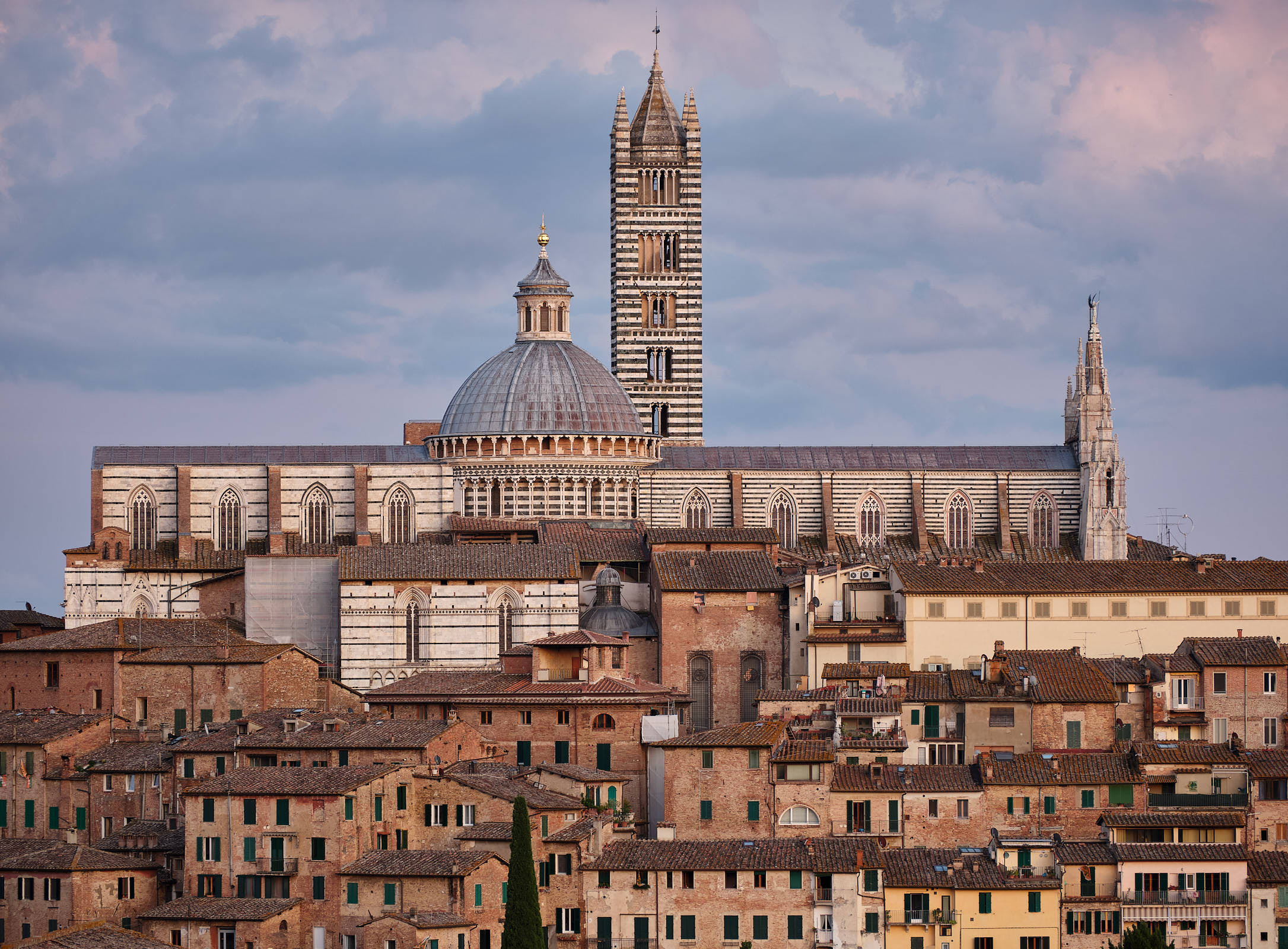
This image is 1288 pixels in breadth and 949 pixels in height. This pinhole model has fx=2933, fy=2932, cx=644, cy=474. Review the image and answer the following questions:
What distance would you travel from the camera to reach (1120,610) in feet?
230

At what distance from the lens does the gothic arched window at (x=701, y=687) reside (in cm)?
7050

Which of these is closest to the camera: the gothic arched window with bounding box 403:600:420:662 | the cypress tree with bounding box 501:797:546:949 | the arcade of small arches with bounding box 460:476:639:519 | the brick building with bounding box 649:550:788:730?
the cypress tree with bounding box 501:797:546:949

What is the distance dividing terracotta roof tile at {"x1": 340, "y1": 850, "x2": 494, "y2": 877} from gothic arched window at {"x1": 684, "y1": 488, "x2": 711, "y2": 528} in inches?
1110

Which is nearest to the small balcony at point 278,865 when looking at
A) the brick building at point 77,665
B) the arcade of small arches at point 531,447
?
the brick building at point 77,665

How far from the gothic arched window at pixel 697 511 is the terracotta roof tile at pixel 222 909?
29.5 m

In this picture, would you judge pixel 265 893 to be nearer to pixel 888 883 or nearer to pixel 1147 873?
pixel 888 883

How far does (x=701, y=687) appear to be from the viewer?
70.9 meters

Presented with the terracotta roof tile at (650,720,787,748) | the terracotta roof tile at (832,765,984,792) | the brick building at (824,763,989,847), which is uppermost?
the terracotta roof tile at (650,720,787,748)

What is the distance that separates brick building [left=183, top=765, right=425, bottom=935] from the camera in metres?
56.8

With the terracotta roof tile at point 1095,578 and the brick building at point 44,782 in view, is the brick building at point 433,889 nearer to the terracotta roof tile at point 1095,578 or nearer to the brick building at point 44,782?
the brick building at point 44,782

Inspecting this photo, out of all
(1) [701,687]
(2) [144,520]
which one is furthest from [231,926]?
(2) [144,520]

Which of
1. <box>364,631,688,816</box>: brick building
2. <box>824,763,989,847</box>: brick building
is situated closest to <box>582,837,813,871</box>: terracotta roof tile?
<box>824,763,989,847</box>: brick building

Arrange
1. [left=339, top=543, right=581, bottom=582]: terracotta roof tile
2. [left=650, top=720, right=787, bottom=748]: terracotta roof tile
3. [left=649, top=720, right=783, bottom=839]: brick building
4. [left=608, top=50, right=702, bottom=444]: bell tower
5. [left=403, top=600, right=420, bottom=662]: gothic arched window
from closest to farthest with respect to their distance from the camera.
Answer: [left=649, top=720, right=783, bottom=839]: brick building
[left=650, top=720, right=787, bottom=748]: terracotta roof tile
[left=403, top=600, right=420, bottom=662]: gothic arched window
[left=339, top=543, right=581, bottom=582]: terracotta roof tile
[left=608, top=50, right=702, bottom=444]: bell tower

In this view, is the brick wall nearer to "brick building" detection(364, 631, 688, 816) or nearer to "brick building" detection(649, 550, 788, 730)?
"brick building" detection(649, 550, 788, 730)
